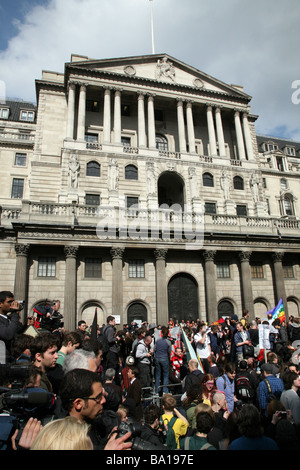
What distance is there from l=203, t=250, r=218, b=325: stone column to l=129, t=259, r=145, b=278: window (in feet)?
17.4

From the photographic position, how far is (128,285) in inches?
1025

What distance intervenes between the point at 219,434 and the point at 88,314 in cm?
2083

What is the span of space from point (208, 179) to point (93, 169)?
38.2 feet

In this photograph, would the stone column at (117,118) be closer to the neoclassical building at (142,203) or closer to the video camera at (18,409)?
the neoclassical building at (142,203)

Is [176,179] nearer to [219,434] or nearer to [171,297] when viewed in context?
[171,297]

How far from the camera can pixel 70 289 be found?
23.7 meters

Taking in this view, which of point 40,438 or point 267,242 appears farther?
point 267,242

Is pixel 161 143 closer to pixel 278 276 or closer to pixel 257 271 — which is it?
pixel 257 271

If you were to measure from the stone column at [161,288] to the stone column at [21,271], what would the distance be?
969cm

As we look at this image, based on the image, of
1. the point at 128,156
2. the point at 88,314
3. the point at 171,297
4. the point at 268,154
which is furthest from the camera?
the point at 268,154

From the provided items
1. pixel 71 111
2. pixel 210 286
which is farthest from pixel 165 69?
pixel 210 286

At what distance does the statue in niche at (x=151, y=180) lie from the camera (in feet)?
99.3

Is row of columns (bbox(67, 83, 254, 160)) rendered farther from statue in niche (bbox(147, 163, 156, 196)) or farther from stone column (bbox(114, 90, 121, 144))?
statue in niche (bbox(147, 163, 156, 196))
